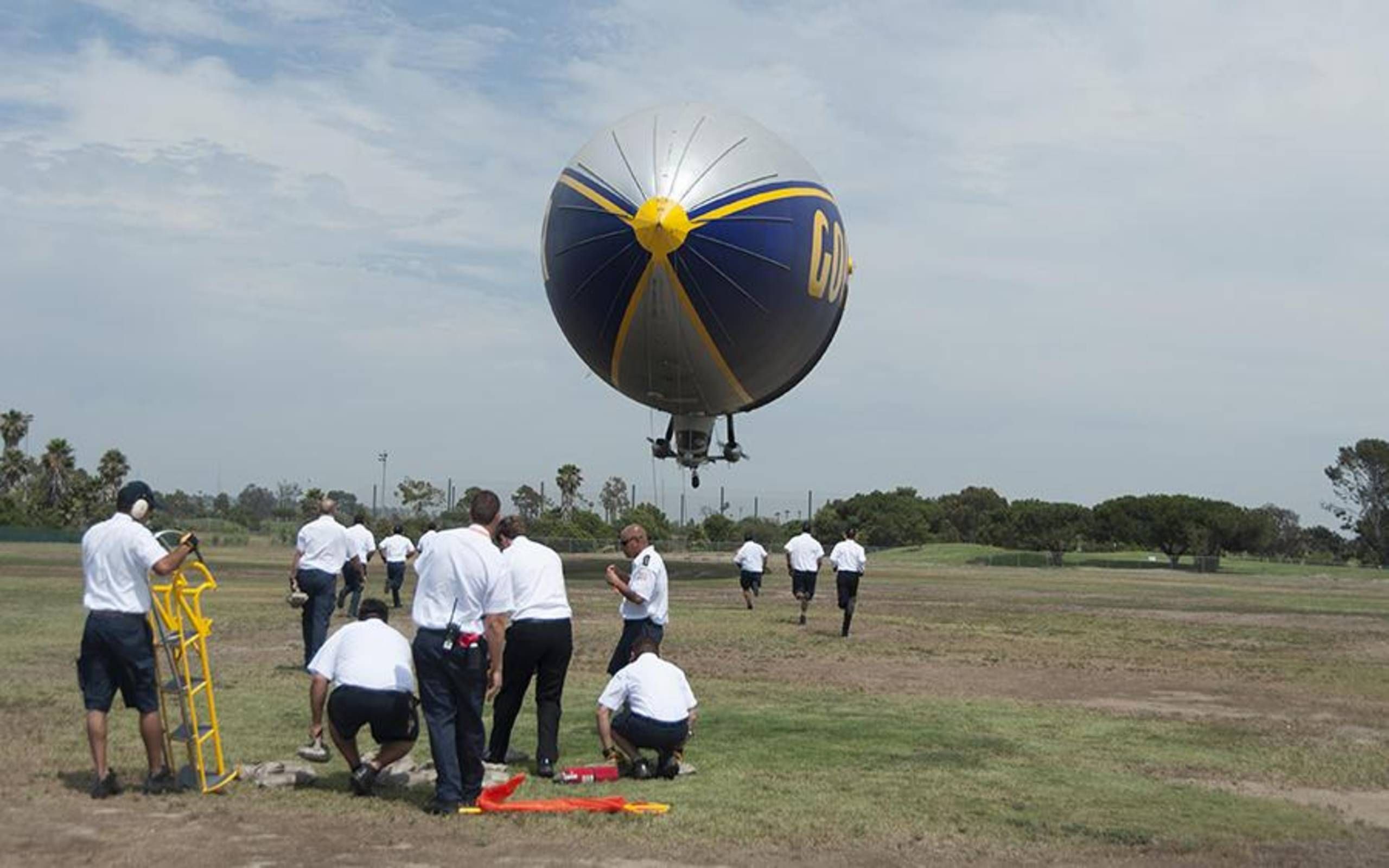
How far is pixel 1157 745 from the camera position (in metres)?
11.9

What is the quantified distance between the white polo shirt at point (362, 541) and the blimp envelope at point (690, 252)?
8.19 m

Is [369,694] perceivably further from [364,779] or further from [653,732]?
[653,732]

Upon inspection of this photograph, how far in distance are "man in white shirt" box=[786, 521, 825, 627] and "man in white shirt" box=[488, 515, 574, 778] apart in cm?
1385

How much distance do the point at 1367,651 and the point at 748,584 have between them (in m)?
11.6

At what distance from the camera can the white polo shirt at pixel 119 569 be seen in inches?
353

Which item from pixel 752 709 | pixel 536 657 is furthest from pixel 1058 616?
pixel 536 657

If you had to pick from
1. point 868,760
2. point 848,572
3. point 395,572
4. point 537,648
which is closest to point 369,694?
point 537,648

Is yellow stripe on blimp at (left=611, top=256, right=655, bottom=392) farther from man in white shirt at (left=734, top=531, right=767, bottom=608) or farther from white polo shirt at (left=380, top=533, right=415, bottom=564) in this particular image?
white polo shirt at (left=380, top=533, right=415, bottom=564)

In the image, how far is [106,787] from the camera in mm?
8773

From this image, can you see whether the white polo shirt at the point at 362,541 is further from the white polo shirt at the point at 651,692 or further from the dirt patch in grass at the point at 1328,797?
the dirt patch in grass at the point at 1328,797

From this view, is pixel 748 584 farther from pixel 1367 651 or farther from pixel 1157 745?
pixel 1157 745

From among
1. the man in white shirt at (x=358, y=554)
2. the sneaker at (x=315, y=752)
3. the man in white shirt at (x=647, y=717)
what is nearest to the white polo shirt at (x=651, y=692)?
the man in white shirt at (x=647, y=717)

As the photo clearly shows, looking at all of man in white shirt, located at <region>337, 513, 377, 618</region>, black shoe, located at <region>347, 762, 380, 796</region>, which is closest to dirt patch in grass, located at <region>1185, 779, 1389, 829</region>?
black shoe, located at <region>347, 762, 380, 796</region>

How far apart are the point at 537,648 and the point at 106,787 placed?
3.05m
